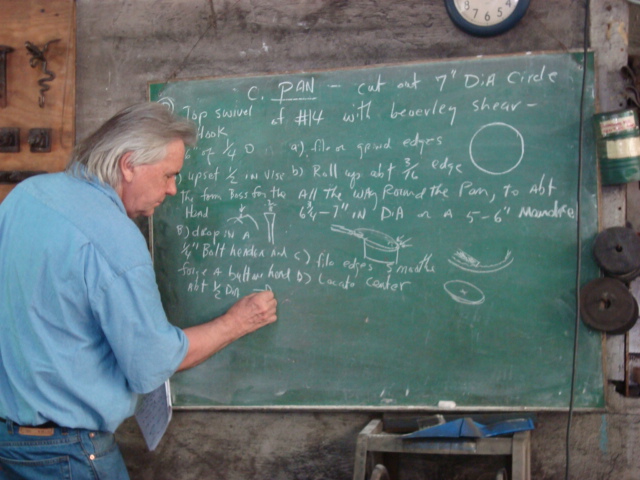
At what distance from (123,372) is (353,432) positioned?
964 millimetres

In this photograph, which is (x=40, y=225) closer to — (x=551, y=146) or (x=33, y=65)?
(x=33, y=65)

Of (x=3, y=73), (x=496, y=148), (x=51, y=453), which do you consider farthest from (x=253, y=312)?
(x=3, y=73)

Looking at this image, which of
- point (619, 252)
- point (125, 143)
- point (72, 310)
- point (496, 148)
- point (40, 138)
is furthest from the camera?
point (40, 138)

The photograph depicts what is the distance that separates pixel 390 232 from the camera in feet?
7.59

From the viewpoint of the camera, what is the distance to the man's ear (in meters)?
1.97

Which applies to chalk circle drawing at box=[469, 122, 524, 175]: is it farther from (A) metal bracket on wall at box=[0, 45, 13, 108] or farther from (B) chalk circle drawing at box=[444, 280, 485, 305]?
(A) metal bracket on wall at box=[0, 45, 13, 108]

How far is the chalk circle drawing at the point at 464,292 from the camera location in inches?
88.4

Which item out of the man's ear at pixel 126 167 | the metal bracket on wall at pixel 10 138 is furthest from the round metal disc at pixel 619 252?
the metal bracket on wall at pixel 10 138

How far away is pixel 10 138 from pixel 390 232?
1.66 metres

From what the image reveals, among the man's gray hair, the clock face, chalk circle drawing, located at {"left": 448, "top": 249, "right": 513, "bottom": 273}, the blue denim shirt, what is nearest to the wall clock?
the clock face

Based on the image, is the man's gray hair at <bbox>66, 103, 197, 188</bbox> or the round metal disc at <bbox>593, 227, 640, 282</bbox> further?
the round metal disc at <bbox>593, 227, 640, 282</bbox>

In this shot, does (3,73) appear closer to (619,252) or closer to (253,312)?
(253,312)

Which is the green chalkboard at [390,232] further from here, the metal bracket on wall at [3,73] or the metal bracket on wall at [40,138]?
the metal bracket on wall at [3,73]

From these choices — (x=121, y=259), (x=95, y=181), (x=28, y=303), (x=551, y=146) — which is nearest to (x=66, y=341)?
(x=28, y=303)
